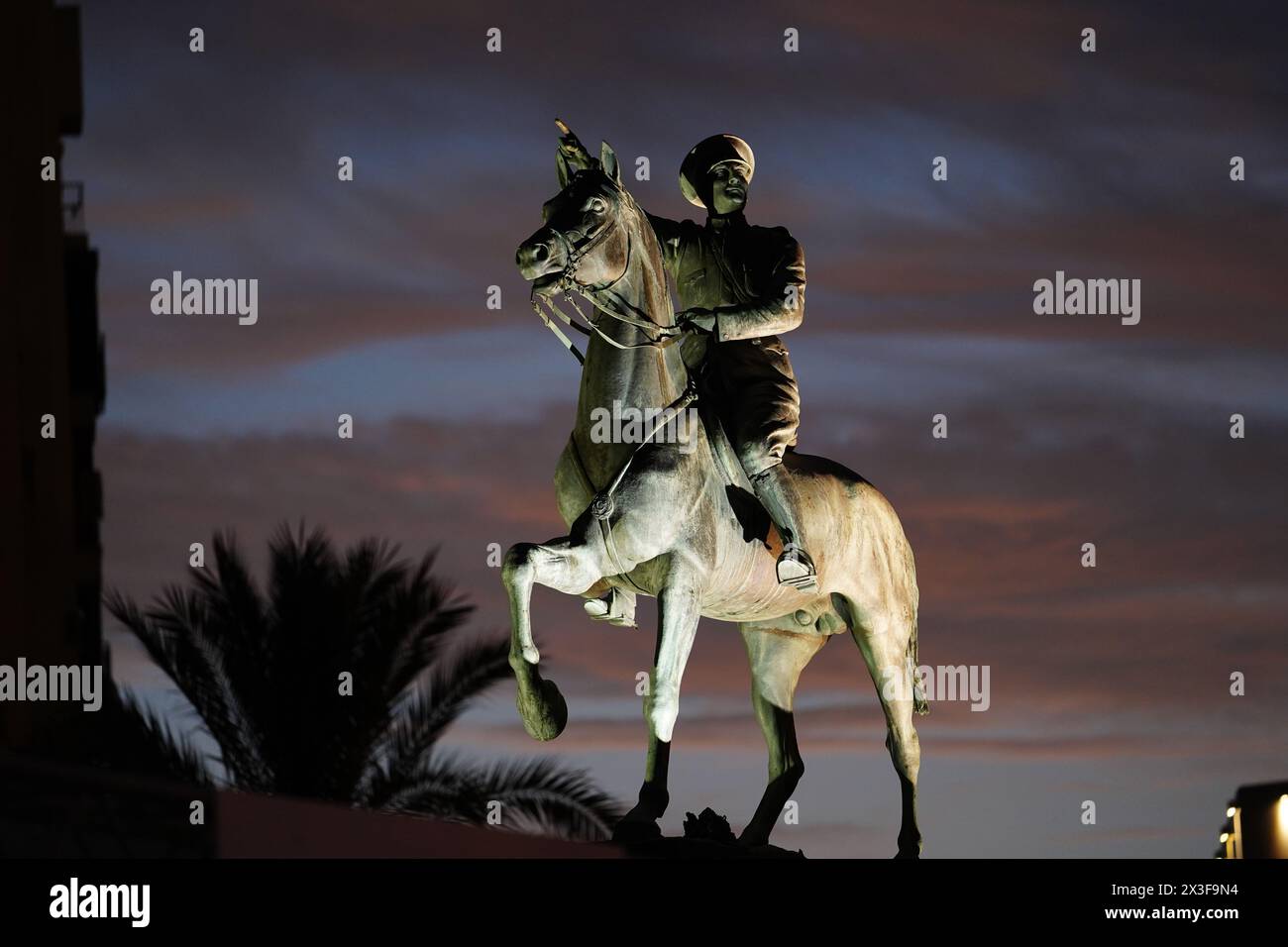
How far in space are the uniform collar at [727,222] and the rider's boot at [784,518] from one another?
1.75 m

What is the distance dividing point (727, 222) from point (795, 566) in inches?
93.9

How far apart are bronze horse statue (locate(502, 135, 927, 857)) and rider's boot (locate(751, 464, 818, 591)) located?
0.17 meters

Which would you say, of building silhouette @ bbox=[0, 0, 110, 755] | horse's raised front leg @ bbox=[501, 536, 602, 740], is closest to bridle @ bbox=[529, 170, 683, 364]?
horse's raised front leg @ bbox=[501, 536, 602, 740]

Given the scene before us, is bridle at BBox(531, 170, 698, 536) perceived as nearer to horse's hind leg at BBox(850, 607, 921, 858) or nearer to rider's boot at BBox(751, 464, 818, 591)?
rider's boot at BBox(751, 464, 818, 591)

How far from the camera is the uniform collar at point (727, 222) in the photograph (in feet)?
45.8

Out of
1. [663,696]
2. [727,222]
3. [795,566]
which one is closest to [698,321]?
[727,222]

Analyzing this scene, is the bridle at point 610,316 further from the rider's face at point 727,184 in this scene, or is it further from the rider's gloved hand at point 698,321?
the rider's face at point 727,184

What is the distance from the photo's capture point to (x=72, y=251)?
1475 inches

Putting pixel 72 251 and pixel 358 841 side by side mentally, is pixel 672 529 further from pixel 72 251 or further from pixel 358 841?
pixel 72 251

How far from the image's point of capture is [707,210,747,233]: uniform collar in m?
14.0
